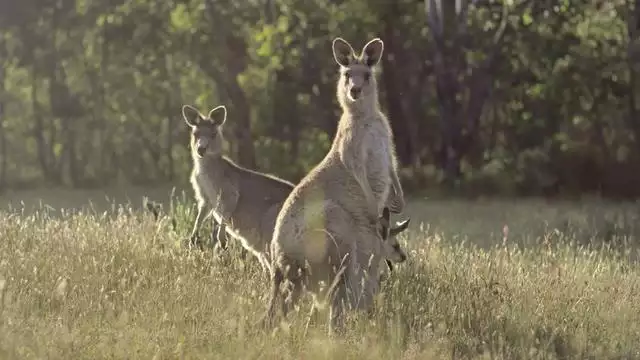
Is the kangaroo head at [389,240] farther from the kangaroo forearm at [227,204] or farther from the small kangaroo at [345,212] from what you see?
the kangaroo forearm at [227,204]

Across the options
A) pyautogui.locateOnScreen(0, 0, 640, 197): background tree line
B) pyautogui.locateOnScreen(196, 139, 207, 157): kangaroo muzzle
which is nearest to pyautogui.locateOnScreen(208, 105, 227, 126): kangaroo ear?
pyautogui.locateOnScreen(196, 139, 207, 157): kangaroo muzzle

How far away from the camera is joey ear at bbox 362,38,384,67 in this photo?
27.8 feet

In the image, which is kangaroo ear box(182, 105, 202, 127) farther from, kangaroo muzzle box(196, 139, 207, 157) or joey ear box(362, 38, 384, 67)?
joey ear box(362, 38, 384, 67)

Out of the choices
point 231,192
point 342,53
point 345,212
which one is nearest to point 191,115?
point 231,192

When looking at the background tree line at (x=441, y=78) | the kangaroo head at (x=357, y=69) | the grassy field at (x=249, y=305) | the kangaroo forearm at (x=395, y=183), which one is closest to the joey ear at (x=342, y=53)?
the kangaroo head at (x=357, y=69)

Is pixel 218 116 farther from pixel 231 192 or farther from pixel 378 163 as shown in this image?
pixel 378 163

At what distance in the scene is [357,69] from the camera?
8492 millimetres

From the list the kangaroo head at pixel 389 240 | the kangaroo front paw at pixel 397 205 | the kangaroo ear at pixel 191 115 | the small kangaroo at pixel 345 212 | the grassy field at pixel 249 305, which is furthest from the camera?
the kangaroo ear at pixel 191 115

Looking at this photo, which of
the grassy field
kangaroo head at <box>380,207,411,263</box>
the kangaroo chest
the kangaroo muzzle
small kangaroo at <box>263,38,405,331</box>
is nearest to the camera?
the grassy field

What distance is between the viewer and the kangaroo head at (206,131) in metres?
11.3

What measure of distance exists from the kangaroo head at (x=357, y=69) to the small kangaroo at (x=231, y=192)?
1.71m

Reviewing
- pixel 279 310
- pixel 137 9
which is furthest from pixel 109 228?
pixel 137 9

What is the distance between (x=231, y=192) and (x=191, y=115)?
1.32 m

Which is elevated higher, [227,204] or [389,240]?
[389,240]
